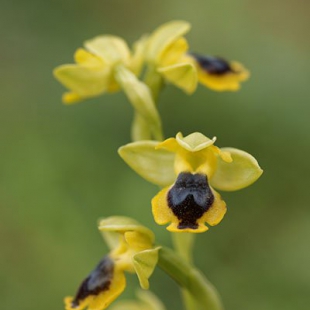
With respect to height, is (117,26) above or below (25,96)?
above

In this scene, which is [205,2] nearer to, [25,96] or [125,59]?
[25,96]

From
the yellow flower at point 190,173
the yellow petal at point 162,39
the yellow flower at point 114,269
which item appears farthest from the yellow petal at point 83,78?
the yellow flower at point 114,269

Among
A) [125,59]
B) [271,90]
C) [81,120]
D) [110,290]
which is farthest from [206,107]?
[110,290]

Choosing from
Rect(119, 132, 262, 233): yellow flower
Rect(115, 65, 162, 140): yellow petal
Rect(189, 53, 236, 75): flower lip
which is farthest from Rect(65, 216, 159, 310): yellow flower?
Rect(189, 53, 236, 75): flower lip

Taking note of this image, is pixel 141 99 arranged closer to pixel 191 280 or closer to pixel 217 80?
pixel 217 80

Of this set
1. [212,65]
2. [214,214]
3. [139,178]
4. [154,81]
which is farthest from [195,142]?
[139,178]

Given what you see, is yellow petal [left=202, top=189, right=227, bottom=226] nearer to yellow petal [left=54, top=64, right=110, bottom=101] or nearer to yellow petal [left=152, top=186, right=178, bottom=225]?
yellow petal [left=152, top=186, right=178, bottom=225]
